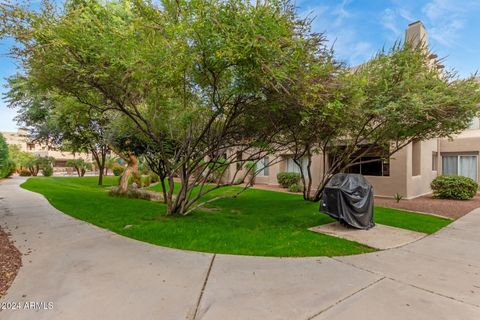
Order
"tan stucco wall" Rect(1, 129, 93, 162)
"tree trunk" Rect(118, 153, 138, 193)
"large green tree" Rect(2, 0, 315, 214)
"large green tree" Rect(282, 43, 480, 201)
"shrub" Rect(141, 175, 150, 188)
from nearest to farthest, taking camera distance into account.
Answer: "large green tree" Rect(2, 0, 315, 214), "large green tree" Rect(282, 43, 480, 201), "tree trunk" Rect(118, 153, 138, 193), "shrub" Rect(141, 175, 150, 188), "tan stucco wall" Rect(1, 129, 93, 162)

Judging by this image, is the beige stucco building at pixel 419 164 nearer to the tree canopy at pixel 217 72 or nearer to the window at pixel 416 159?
the window at pixel 416 159

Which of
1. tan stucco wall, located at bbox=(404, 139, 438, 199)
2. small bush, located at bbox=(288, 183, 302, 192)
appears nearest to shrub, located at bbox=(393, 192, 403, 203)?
tan stucco wall, located at bbox=(404, 139, 438, 199)

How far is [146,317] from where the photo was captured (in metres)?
2.70

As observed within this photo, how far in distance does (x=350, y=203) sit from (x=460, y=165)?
44.1 feet

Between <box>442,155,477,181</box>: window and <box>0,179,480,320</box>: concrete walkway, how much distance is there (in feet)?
42.3

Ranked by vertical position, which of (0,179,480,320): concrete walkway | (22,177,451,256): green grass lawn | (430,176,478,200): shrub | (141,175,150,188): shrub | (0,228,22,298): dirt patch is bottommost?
(0,228,22,298): dirt patch

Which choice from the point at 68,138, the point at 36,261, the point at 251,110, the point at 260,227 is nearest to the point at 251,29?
the point at 251,110

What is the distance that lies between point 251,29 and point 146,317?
4097mm

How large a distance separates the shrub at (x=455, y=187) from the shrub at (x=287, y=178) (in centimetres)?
715

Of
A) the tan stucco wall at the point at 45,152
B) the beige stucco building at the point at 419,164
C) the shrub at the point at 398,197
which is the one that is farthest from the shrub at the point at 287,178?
the tan stucco wall at the point at 45,152

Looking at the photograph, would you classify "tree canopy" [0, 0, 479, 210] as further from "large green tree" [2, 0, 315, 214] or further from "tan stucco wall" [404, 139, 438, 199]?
"tan stucco wall" [404, 139, 438, 199]

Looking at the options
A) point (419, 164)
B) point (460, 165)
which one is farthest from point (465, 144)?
point (419, 164)

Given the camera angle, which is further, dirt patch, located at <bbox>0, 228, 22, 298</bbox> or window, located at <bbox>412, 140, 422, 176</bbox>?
window, located at <bbox>412, 140, 422, 176</bbox>

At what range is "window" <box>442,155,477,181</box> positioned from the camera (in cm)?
1492
